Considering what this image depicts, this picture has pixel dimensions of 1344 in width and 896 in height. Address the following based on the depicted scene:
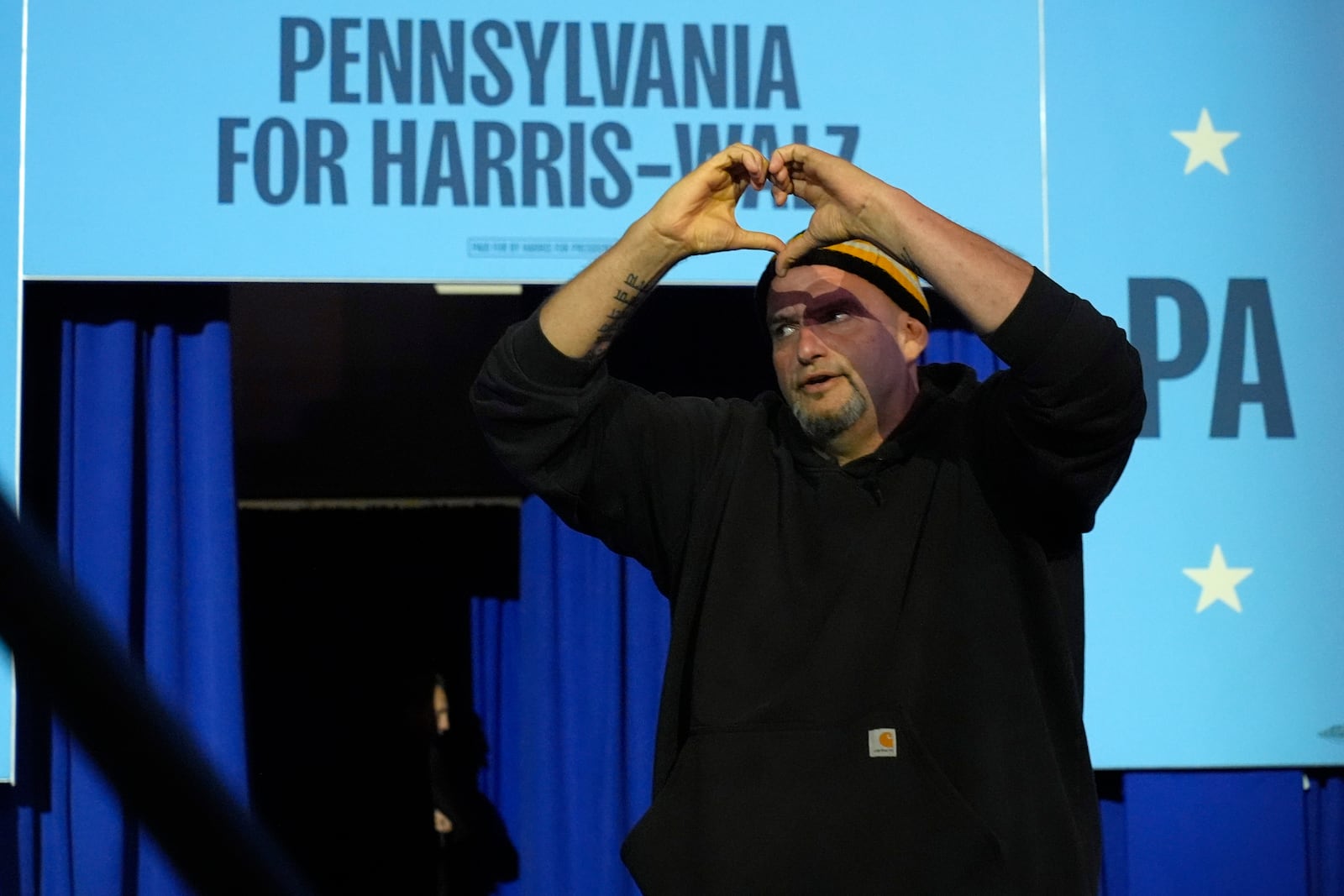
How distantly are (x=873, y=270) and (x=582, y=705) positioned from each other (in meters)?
1.47

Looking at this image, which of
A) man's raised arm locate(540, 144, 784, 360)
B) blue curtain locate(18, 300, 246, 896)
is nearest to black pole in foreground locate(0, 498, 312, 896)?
man's raised arm locate(540, 144, 784, 360)

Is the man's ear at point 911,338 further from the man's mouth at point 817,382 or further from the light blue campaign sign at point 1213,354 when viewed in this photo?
the light blue campaign sign at point 1213,354

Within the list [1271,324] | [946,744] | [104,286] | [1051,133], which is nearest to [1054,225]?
[1051,133]

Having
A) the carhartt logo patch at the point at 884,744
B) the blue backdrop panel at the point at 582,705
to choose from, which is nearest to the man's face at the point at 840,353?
the carhartt logo patch at the point at 884,744

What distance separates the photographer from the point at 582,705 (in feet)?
9.29

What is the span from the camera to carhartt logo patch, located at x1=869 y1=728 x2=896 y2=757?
4.34ft

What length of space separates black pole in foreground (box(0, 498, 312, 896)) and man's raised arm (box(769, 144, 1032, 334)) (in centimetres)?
109

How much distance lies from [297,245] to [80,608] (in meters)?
2.23

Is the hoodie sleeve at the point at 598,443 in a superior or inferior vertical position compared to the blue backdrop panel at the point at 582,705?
superior

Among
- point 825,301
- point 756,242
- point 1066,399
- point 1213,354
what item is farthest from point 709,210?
point 1213,354

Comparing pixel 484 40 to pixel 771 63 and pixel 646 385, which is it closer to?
pixel 771 63

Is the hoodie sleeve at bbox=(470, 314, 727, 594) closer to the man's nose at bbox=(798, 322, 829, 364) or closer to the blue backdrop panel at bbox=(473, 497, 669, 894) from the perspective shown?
the man's nose at bbox=(798, 322, 829, 364)

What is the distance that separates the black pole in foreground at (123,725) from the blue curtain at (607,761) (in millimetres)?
2475

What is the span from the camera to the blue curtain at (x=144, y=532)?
2.55m
